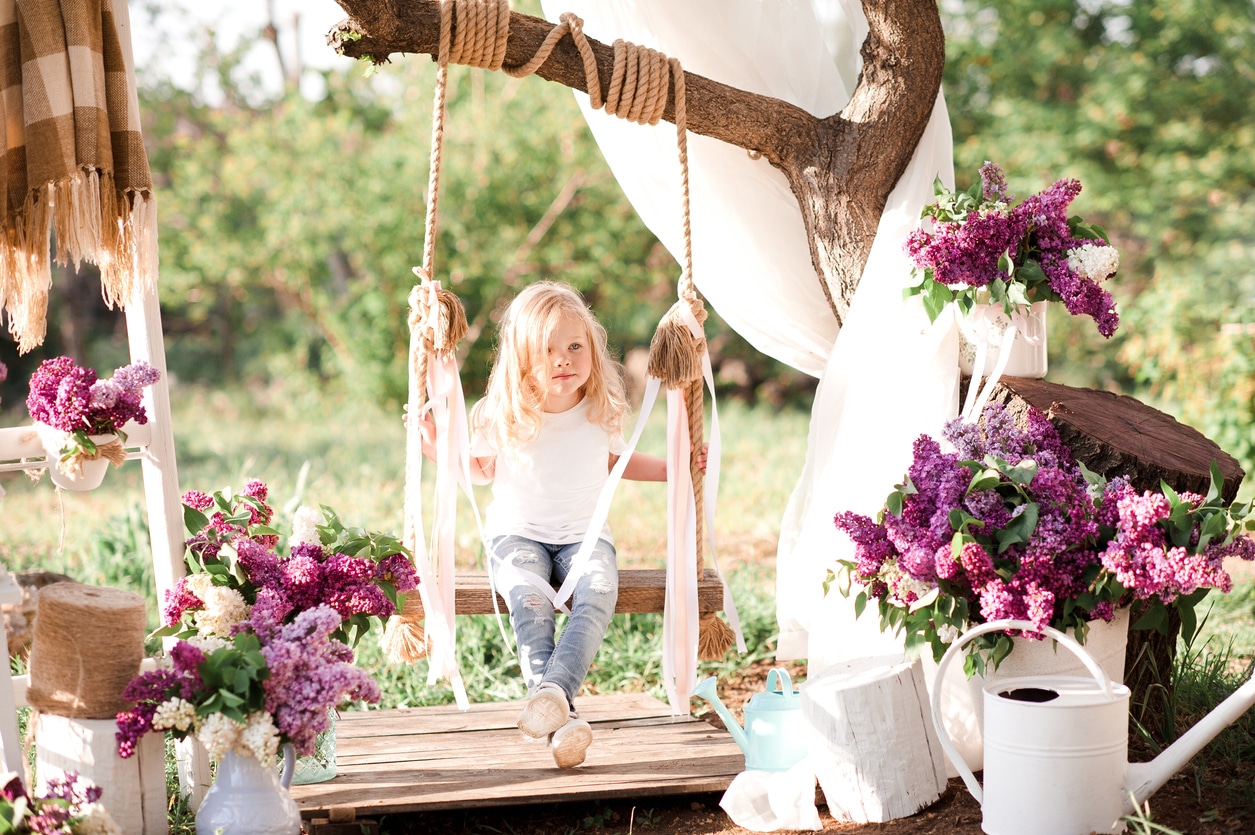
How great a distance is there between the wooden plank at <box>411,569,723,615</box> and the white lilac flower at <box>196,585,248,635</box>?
0.64 m

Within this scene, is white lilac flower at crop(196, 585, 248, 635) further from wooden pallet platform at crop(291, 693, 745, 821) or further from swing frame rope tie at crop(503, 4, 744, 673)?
swing frame rope tie at crop(503, 4, 744, 673)

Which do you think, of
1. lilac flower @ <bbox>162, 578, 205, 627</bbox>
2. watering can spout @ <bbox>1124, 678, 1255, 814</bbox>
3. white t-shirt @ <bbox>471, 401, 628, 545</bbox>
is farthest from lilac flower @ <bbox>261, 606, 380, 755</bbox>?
watering can spout @ <bbox>1124, 678, 1255, 814</bbox>

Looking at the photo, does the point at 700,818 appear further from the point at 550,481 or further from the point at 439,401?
the point at 439,401

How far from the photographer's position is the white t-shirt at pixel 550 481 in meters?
3.27

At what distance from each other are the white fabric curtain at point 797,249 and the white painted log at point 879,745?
1.28 ft

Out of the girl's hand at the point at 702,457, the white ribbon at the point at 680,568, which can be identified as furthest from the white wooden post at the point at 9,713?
the girl's hand at the point at 702,457

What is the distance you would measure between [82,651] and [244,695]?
364mm

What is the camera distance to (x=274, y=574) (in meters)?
2.54

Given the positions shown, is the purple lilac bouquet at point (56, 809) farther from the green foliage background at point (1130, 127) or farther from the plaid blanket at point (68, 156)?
the green foliage background at point (1130, 127)

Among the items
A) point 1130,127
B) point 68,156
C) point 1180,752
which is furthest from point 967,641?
point 1130,127

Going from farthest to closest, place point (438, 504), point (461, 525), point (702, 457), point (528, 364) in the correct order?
1. point (461, 525)
2. point (528, 364)
3. point (702, 457)
4. point (438, 504)

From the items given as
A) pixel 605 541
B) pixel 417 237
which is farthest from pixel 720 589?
pixel 417 237

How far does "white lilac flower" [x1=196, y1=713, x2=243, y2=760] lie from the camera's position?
214 centimetres

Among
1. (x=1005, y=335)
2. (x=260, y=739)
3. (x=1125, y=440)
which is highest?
(x=1005, y=335)
